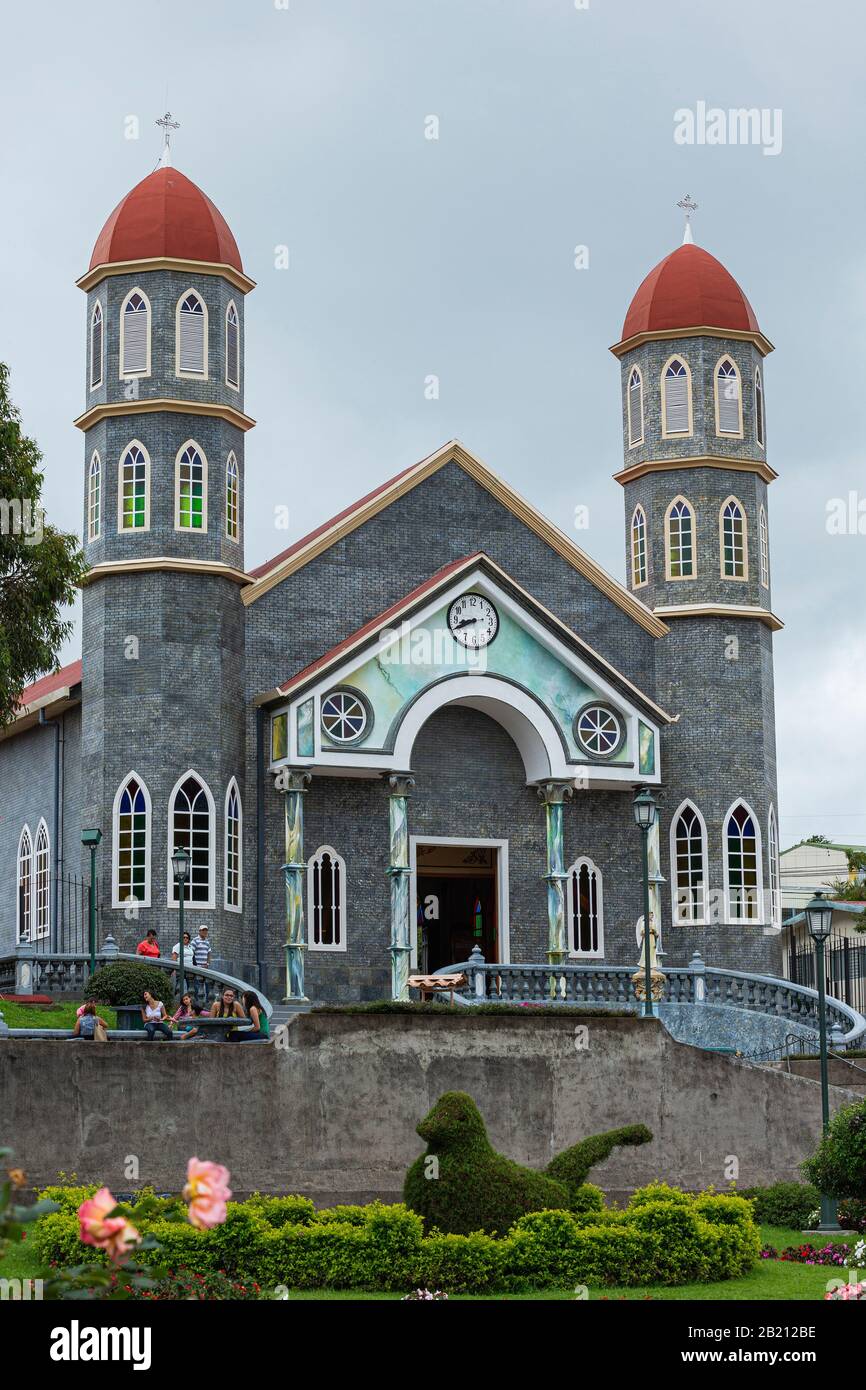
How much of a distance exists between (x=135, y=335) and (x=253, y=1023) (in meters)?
15.3

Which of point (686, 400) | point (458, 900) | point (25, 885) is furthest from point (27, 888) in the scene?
point (686, 400)

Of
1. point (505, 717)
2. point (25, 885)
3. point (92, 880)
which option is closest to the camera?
point (92, 880)

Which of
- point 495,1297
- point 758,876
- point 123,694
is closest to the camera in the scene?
point 495,1297

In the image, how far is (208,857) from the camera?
116 ft

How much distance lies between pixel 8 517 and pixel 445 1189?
15.1 meters

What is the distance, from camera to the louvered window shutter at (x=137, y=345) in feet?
121

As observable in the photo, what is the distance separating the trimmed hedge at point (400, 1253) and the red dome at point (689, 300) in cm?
2556

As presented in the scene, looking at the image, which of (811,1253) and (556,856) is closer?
(811,1253)

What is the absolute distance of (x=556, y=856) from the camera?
37406mm

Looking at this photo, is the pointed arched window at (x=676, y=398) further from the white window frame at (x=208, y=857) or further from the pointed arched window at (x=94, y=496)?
the white window frame at (x=208, y=857)

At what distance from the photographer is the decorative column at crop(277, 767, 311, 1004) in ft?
116

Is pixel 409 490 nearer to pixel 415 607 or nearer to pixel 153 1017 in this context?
pixel 415 607
